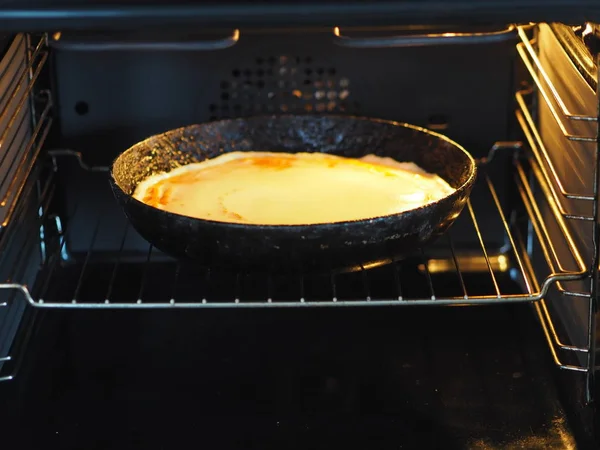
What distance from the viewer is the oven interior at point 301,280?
1.06m

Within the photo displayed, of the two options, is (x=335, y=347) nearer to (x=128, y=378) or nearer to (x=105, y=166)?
(x=128, y=378)

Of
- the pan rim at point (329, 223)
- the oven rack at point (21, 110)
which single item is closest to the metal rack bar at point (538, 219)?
the pan rim at point (329, 223)

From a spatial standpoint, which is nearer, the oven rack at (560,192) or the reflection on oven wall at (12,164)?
the oven rack at (560,192)

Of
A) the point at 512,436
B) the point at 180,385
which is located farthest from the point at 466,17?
the point at 180,385

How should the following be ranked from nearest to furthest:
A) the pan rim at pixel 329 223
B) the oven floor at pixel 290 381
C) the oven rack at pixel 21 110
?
1. the pan rim at pixel 329 223
2. the oven floor at pixel 290 381
3. the oven rack at pixel 21 110

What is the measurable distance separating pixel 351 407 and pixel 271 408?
9 centimetres

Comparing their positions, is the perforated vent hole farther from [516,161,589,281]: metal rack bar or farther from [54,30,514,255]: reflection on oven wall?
[516,161,589,281]: metal rack bar

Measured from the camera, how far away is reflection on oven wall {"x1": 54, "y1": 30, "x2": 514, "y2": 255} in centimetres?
133

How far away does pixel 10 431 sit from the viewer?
1038 mm

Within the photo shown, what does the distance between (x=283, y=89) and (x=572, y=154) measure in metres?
0.43

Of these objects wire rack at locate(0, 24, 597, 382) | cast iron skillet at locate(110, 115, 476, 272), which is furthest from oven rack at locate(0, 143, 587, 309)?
cast iron skillet at locate(110, 115, 476, 272)

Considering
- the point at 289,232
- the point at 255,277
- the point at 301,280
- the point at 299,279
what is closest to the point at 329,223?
the point at 289,232

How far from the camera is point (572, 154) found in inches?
44.9

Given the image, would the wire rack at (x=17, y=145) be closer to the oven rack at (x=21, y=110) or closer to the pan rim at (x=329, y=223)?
the oven rack at (x=21, y=110)
